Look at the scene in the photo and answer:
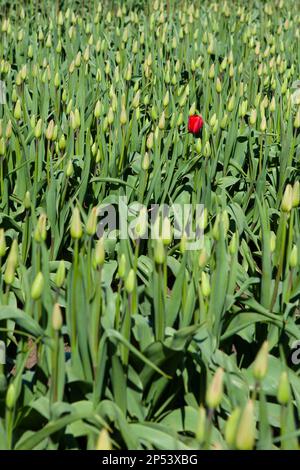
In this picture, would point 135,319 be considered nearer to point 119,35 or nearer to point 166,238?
point 166,238

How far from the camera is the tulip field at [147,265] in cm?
143

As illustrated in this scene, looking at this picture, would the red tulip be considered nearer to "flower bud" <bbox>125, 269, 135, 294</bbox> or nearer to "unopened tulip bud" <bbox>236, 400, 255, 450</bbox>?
"flower bud" <bbox>125, 269, 135, 294</bbox>

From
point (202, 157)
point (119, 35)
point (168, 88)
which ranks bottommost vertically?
point (202, 157)

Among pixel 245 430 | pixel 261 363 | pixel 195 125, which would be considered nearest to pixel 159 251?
pixel 261 363

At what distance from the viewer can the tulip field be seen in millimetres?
1432

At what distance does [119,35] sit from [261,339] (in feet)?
9.02

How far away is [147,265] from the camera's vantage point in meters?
1.98

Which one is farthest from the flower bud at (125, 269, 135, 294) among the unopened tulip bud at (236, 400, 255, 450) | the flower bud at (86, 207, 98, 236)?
the unopened tulip bud at (236, 400, 255, 450)

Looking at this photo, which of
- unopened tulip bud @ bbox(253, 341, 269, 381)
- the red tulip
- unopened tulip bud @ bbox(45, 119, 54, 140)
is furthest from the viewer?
the red tulip

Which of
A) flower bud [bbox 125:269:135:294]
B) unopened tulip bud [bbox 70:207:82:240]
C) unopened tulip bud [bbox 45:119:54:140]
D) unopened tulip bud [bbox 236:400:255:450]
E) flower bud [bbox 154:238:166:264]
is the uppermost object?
unopened tulip bud [bbox 45:119:54:140]

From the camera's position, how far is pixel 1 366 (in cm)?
154

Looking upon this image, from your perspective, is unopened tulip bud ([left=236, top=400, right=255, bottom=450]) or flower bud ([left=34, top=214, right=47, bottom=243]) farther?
flower bud ([left=34, top=214, right=47, bottom=243])

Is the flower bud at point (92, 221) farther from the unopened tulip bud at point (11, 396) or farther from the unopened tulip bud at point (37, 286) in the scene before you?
the unopened tulip bud at point (11, 396)
